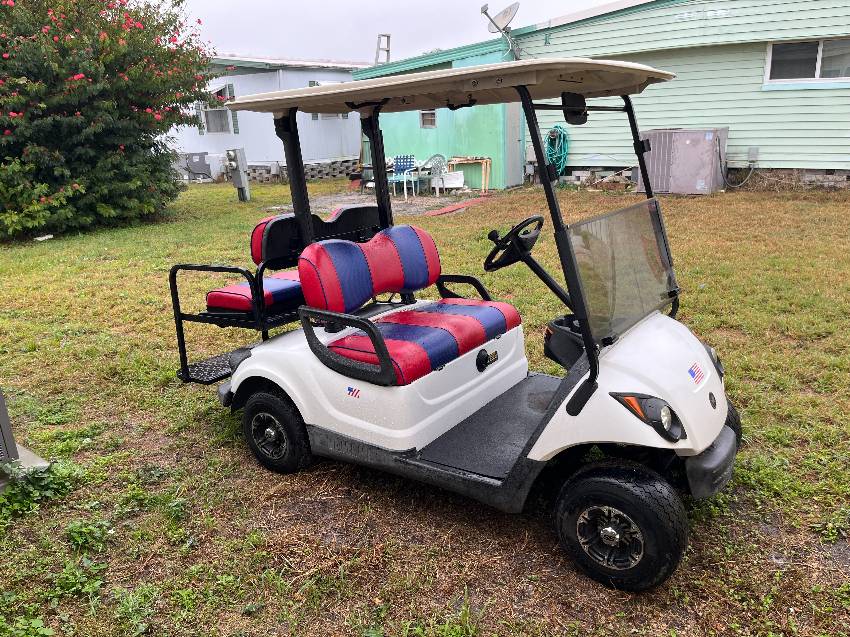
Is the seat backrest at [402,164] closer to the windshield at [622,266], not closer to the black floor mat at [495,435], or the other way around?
the black floor mat at [495,435]

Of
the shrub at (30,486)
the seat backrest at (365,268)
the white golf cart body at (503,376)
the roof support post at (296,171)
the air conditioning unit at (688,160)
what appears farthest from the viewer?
the air conditioning unit at (688,160)

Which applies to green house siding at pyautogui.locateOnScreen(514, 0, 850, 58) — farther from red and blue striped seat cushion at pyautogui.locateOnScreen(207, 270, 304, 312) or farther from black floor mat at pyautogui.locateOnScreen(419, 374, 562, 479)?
red and blue striped seat cushion at pyautogui.locateOnScreen(207, 270, 304, 312)

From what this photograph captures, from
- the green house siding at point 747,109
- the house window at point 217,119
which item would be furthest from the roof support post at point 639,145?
the house window at point 217,119

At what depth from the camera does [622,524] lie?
95.0 inches

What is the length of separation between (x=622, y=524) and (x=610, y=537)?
0.07 meters

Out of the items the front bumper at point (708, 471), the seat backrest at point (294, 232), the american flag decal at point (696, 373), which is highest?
the seat backrest at point (294, 232)

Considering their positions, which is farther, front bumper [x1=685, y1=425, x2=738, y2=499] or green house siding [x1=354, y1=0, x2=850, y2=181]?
green house siding [x1=354, y1=0, x2=850, y2=181]

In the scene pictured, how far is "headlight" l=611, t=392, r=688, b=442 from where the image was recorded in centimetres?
233

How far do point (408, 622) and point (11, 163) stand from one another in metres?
10.4

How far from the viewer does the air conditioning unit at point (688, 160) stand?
11.0 m

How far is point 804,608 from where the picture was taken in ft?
7.73

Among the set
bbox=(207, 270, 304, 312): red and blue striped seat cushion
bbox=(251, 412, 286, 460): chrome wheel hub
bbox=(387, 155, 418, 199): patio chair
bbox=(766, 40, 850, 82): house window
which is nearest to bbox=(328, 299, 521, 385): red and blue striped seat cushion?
bbox=(251, 412, 286, 460): chrome wheel hub

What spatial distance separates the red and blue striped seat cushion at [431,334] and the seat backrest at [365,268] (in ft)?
0.55

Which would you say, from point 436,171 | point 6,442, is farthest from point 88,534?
point 436,171
